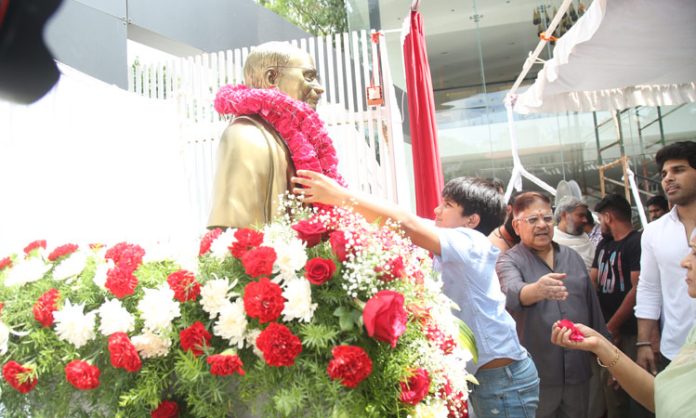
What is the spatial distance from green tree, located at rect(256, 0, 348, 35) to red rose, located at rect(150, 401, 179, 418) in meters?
14.5

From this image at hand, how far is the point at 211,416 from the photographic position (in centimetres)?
123

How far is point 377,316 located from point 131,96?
164 inches

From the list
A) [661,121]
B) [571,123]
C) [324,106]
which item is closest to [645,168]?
[661,121]

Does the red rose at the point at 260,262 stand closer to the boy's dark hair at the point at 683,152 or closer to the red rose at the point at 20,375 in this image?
the red rose at the point at 20,375

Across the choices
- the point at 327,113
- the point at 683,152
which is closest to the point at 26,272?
the point at 683,152

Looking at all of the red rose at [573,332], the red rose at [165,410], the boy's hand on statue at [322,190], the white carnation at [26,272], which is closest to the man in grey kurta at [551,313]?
the red rose at [573,332]

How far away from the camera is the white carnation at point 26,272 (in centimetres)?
154

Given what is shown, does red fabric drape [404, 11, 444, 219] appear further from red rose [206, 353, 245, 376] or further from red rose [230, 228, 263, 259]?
red rose [206, 353, 245, 376]

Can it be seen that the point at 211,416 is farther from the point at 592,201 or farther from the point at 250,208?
the point at 592,201

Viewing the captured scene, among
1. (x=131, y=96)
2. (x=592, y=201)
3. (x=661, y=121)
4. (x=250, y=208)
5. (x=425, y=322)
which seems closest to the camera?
(x=425, y=322)

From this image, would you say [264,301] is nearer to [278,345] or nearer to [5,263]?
[278,345]

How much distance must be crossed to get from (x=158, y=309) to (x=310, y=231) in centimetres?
40

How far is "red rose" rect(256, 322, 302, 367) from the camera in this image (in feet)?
3.73

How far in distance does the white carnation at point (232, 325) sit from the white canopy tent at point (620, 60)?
8.80 feet
